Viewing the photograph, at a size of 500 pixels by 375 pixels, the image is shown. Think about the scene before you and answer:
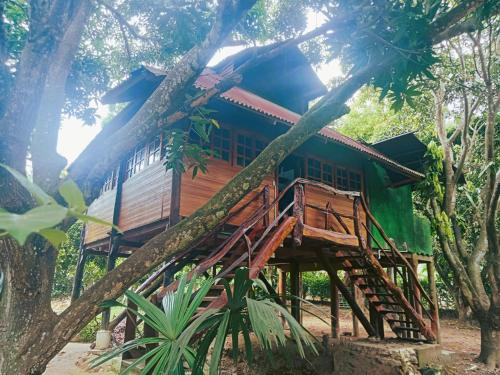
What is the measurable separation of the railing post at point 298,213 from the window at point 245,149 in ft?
5.41

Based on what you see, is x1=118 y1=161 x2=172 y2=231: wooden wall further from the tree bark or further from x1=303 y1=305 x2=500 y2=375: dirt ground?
the tree bark

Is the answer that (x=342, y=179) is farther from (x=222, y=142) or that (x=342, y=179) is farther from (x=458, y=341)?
(x=458, y=341)

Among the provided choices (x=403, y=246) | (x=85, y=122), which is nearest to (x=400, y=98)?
(x=85, y=122)

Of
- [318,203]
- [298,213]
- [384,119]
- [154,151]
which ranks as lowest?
[298,213]

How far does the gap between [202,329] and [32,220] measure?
2.09 m

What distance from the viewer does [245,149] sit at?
7.43 metres

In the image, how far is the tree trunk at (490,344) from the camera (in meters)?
8.19

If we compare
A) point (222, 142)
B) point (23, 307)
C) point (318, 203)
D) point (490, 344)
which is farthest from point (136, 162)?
point (490, 344)

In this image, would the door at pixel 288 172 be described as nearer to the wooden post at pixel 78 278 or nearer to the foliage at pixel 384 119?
the foliage at pixel 384 119

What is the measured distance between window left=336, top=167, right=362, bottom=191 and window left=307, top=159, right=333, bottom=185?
0.33 meters

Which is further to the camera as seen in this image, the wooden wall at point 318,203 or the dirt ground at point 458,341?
the wooden wall at point 318,203

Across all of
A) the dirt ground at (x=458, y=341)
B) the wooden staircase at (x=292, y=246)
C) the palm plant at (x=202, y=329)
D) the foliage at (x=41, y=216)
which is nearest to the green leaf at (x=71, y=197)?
the foliage at (x=41, y=216)

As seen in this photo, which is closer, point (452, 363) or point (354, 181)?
point (452, 363)

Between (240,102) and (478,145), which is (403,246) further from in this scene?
(240,102)
